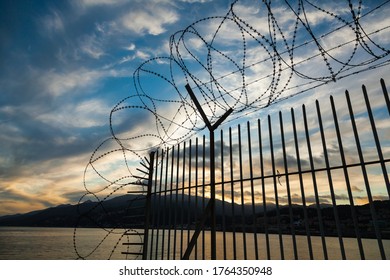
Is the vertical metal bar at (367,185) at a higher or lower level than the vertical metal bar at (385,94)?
lower

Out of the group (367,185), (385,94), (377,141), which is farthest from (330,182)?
(385,94)

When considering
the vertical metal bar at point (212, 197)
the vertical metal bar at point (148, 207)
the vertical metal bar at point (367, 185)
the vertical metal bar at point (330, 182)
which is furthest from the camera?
the vertical metal bar at point (148, 207)

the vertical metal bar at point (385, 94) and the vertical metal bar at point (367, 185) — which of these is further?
the vertical metal bar at point (385, 94)

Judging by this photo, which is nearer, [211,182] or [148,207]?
[211,182]

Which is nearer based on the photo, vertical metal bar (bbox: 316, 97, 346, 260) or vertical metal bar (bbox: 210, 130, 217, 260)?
vertical metal bar (bbox: 316, 97, 346, 260)

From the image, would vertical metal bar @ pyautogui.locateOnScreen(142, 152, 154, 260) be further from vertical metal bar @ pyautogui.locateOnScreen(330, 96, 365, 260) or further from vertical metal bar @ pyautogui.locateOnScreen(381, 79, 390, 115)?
vertical metal bar @ pyautogui.locateOnScreen(381, 79, 390, 115)

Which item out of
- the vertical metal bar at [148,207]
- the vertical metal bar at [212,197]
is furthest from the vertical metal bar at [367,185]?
the vertical metal bar at [148,207]

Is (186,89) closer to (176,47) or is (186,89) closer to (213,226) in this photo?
(176,47)

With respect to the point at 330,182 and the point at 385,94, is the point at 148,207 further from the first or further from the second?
the point at 385,94

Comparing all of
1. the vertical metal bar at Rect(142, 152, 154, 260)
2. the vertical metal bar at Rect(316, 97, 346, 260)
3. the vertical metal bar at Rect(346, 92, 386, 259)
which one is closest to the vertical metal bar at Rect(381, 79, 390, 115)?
the vertical metal bar at Rect(346, 92, 386, 259)

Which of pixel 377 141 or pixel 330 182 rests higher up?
pixel 377 141

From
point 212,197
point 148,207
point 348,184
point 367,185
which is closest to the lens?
point 367,185

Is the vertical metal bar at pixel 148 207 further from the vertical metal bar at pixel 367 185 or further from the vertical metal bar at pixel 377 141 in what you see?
the vertical metal bar at pixel 377 141

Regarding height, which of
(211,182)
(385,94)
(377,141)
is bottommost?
(211,182)
